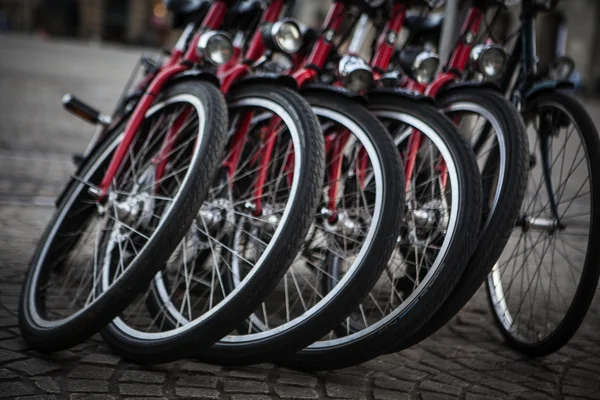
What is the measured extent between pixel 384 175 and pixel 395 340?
562 millimetres

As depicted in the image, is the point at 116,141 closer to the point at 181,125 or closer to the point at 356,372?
the point at 181,125

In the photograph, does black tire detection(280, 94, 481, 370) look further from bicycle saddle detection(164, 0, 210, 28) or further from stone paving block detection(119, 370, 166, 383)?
bicycle saddle detection(164, 0, 210, 28)

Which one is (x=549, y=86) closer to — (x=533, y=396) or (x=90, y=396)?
(x=533, y=396)

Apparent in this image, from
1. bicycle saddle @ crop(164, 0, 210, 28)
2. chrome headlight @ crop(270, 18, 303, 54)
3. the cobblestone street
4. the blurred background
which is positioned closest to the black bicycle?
the cobblestone street

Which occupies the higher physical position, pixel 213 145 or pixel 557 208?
pixel 557 208

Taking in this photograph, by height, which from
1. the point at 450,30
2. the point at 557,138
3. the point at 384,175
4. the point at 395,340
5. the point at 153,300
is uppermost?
the point at 450,30

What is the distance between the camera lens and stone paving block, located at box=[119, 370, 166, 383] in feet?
9.22

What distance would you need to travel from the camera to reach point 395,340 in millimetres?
2754

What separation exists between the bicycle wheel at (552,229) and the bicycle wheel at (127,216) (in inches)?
54.5

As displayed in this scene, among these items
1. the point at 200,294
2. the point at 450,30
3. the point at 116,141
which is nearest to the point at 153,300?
the point at 200,294

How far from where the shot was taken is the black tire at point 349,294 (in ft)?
8.86

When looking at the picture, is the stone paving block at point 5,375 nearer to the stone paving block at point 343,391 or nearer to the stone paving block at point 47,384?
the stone paving block at point 47,384

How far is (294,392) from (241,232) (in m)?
0.84

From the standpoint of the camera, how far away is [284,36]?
3.50 meters
